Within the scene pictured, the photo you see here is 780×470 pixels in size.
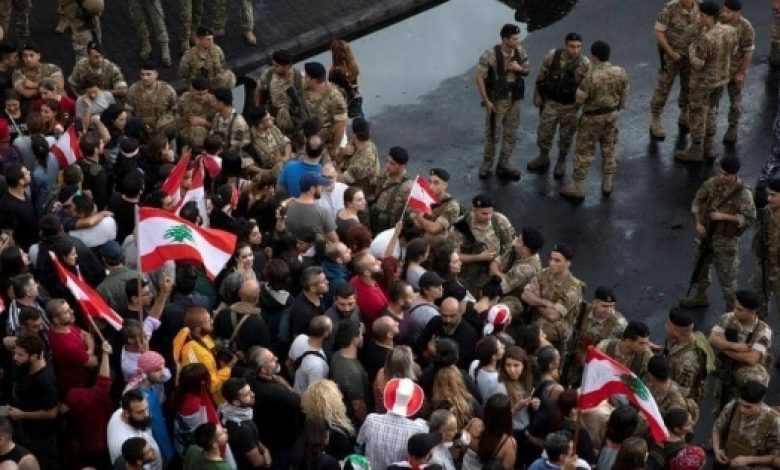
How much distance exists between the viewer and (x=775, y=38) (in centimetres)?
1836

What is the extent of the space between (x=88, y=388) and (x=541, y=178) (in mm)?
7509

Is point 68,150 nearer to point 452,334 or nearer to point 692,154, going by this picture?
point 452,334

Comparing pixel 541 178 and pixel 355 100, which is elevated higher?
pixel 355 100

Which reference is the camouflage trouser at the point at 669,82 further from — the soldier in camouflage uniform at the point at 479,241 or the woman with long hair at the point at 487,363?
the woman with long hair at the point at 487,363

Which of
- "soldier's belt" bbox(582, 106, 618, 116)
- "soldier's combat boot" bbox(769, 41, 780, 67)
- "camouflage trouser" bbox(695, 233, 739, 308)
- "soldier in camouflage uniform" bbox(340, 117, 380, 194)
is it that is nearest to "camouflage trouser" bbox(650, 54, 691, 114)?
"soldier's belt" bbox(582, 106, 618, 116)

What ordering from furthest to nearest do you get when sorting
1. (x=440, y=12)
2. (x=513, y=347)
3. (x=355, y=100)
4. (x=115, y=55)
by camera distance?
(x=440, y=12) → (x=115, y=55) → (x=355, y=100) → (x=513, y=347)

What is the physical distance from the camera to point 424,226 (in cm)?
1312

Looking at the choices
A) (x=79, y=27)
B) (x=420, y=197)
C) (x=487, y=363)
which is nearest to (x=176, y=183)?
(x=420, y=197)

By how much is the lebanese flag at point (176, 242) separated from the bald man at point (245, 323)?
1.71 feet

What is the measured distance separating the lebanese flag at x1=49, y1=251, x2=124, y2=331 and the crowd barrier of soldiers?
114 inches

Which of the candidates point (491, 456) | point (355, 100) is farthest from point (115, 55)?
point (491, 456)

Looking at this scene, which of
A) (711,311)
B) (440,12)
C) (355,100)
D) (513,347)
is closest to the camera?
(513,347)

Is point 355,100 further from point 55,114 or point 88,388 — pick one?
point 88,388

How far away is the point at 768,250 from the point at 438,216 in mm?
3142
